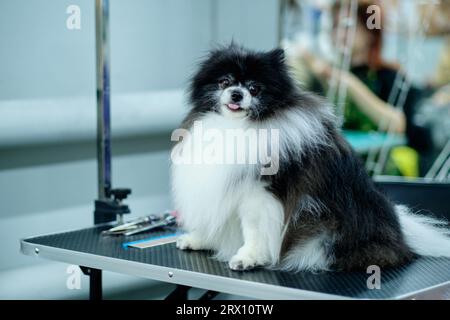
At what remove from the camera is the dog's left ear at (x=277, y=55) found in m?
1.58

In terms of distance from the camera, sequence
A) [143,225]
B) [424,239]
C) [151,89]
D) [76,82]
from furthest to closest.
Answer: [151,89], [76,82], [143,225], [424,239]

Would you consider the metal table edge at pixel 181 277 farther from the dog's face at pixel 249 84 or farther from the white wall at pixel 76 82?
the white wall at pixel 76 82

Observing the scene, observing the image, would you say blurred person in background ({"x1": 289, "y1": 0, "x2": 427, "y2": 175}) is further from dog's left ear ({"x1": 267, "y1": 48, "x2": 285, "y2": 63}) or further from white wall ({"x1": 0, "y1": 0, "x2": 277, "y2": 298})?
dog's left ear ({"x1": 267, "y1": 48, "x2": 285, "y2": 63})

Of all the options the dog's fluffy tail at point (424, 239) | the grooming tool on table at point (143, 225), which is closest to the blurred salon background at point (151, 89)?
the grooming tool on table at point (143, 225)

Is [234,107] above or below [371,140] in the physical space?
above

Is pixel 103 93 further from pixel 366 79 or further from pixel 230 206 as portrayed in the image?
pixel 366 79

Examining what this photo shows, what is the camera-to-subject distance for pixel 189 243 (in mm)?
1736

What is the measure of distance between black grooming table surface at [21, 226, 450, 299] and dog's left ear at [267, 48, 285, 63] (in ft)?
1.62

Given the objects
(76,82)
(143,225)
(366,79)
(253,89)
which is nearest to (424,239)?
(253,89)

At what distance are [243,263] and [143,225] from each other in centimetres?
61

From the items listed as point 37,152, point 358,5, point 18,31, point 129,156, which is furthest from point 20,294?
point 358,5

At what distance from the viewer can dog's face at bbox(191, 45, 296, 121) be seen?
154cm

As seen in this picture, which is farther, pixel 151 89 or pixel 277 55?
pixel 151 89

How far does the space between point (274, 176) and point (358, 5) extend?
6.05ft
